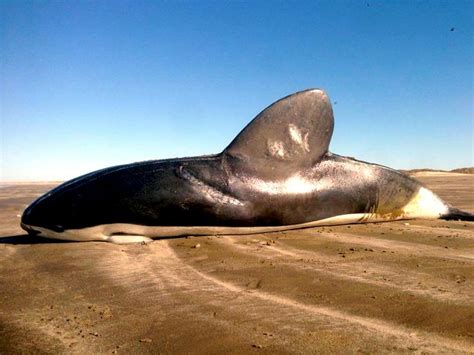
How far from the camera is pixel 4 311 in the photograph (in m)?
2.78

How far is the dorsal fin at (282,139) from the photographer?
564 centimetres

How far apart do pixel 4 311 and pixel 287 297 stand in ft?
5.86

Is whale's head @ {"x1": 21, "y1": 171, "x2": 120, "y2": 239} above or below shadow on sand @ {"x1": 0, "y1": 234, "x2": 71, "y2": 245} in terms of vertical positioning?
above

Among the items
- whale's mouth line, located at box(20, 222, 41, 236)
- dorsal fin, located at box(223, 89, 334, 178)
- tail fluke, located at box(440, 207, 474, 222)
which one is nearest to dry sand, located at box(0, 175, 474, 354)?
whale's mouth line, located at box(20, 222, 41, 236)

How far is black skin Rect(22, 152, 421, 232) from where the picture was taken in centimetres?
538

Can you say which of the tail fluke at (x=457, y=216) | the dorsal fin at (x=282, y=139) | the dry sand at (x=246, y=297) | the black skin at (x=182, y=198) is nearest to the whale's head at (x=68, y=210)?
the black skin at (x=182, y=198)

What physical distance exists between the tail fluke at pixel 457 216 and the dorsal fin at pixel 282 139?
7.42 ft

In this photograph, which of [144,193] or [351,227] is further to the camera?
[351,227]

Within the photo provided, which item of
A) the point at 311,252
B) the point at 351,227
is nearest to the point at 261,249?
the point at 311,252

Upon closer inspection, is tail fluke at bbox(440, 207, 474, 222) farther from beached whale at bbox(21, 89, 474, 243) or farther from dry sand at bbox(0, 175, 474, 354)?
dry sand at bbox(0, 175, 474, 354)

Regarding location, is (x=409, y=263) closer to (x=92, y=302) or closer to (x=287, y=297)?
(x=287, y=297)

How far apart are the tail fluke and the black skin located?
189 cm

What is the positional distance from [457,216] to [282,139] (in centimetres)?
291

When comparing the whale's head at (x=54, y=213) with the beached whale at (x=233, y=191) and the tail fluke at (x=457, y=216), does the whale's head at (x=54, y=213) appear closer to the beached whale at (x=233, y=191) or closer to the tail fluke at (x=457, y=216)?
the beached whale at (x=233, y=191)
